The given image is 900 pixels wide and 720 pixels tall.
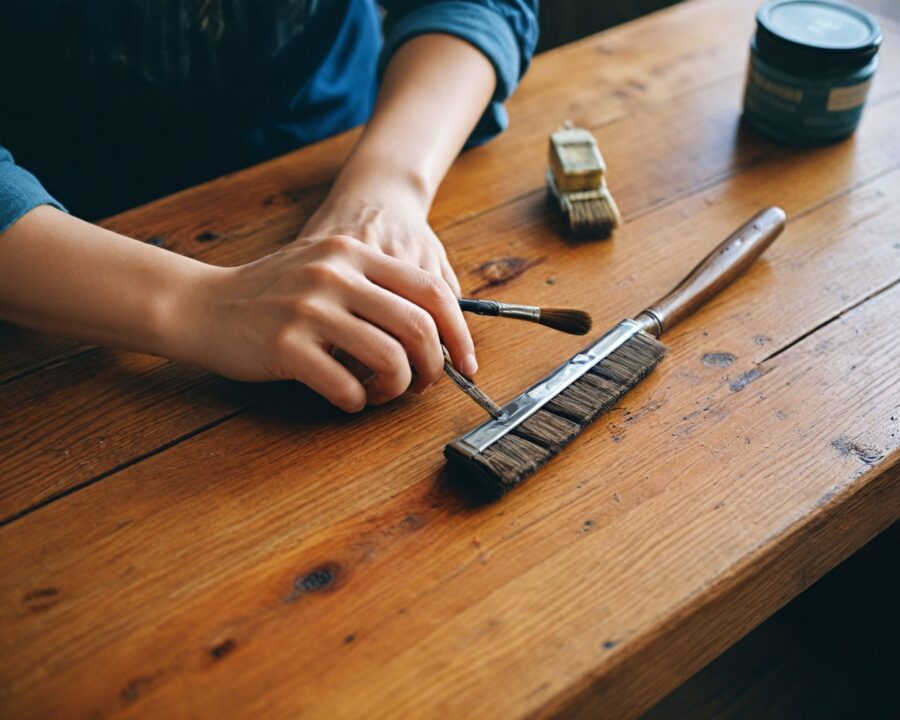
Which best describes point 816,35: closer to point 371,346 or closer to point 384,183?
point 384,183

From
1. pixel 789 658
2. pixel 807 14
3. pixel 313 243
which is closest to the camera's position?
pixel 313 243

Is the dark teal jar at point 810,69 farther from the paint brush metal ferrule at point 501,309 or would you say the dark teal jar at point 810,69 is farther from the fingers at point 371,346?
the fingers at point 371,346

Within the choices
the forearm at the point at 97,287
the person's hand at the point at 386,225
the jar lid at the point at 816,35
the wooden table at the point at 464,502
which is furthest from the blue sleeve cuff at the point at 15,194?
the jar lid at the point at 816,35

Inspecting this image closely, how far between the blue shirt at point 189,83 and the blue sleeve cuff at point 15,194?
0.50 feet

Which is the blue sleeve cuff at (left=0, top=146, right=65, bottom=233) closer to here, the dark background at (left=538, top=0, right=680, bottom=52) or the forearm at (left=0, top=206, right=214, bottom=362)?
the forearm at (left=0, top=206, right=214, bottom=362)

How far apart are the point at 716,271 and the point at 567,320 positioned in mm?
181

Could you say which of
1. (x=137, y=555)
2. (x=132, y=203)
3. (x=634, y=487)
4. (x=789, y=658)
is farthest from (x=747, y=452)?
(x=132, y=203)

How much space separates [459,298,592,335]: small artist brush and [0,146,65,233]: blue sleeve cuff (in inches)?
16.8

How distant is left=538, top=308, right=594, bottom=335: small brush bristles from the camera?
81 centimetres

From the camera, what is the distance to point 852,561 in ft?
3.85

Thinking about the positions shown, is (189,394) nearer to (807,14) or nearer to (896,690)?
(807,14)

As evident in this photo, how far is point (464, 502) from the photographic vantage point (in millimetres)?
698

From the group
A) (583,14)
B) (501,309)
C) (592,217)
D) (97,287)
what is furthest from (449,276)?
(583,14)

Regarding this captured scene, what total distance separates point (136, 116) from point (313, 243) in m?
0.49
